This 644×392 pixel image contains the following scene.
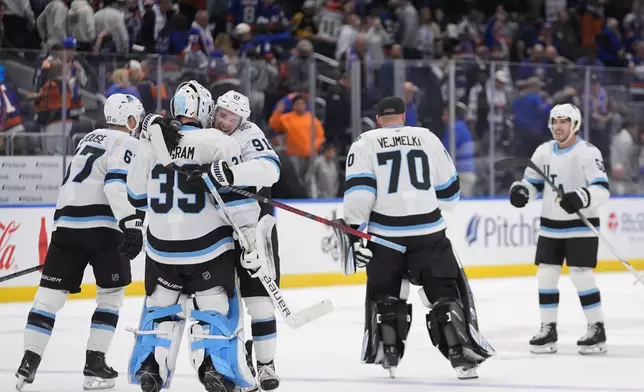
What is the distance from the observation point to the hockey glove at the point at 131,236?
564cm

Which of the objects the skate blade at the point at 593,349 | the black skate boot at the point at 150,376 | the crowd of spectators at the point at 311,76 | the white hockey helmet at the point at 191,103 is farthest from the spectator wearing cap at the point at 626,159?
the black skate boot at the point at 150,376

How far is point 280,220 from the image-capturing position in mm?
10945

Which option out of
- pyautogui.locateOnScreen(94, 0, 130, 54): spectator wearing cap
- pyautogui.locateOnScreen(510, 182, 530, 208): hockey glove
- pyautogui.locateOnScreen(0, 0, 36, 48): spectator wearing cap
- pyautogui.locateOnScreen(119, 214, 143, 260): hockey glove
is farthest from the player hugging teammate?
pyautogui.locateOnScreen(94, 0, 130, 54): spectator wearing cap

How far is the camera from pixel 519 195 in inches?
285

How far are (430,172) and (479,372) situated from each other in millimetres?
1076

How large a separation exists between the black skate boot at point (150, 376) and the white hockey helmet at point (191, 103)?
3.36 ft

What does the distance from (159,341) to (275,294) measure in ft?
1.78

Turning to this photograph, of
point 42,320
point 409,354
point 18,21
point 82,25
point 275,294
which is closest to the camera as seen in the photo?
point 275,294

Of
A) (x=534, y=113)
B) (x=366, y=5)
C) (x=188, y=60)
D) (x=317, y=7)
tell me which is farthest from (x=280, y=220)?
(x=366, y=5)

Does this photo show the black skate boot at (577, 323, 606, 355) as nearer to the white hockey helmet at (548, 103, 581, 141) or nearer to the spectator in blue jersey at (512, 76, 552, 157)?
the white hockey helmet at (548, 103, 581, 141)

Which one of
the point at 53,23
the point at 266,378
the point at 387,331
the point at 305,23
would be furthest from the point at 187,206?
the point at 305,23

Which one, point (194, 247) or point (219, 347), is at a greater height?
point (194, 247)

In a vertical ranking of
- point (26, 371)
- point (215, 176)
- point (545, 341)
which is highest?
point (215, 176)

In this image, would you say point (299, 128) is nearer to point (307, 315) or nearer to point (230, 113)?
point (230, 113)
